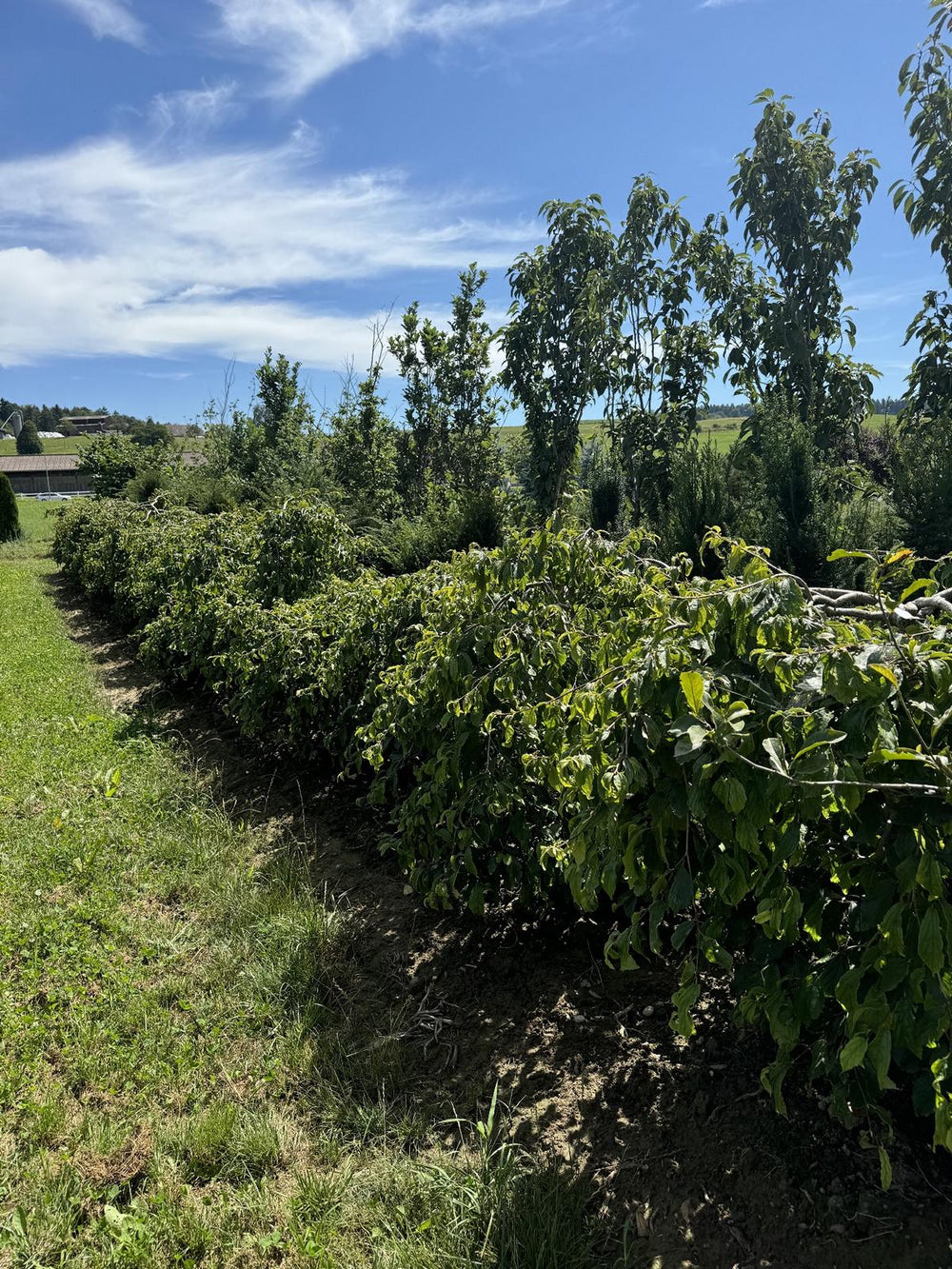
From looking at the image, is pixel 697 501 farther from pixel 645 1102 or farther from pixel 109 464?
pixel 109 464

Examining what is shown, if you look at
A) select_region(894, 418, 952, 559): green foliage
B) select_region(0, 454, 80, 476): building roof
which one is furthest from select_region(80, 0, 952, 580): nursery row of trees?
select_region(0, 454, 80, 476): building roof

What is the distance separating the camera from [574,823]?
209cm

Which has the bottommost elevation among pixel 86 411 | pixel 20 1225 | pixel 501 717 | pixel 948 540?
pixel 20 1225

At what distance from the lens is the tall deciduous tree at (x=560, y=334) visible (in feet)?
27.2

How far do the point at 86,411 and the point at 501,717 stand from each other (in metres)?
140

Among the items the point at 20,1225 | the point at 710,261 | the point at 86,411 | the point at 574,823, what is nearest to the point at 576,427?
the point at 710,261

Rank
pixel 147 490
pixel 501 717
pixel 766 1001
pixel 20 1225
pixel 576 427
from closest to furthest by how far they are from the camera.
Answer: pixel 766 1001 < pixel 20 1225 < pixel 501 717 < pixel 576 427 < pixel 147 490

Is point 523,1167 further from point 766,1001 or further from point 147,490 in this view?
point 147,490

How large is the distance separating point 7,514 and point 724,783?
1095 inches

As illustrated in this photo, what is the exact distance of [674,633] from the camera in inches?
77.8

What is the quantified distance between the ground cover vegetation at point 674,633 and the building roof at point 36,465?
240ft

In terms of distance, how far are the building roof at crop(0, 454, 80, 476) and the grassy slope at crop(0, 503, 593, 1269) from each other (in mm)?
78894

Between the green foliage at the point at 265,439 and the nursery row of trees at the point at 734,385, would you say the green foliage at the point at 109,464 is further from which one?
the nursery row of trees at the point at 734,385

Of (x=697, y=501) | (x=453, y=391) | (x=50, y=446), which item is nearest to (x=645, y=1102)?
(x=697, y=501)
